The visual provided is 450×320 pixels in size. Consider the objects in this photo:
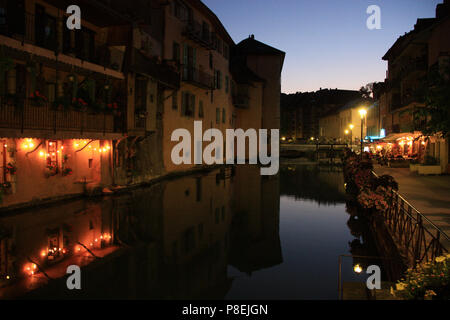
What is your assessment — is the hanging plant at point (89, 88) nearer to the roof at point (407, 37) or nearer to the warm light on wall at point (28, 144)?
the warm light on wall at point (28, 144)

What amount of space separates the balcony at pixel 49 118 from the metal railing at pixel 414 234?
11652 mm

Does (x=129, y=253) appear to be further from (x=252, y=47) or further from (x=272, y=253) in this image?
(x=252, y=47)

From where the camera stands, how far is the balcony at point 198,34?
28.4 meters

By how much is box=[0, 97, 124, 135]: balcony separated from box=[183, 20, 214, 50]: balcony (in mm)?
11995

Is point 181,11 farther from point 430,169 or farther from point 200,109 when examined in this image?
point 430,169

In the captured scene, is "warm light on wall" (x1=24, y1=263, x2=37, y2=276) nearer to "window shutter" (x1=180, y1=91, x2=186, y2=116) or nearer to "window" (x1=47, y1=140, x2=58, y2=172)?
"window" (x1=47, y1=140, x2=58, y2=172)

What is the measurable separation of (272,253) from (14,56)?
11.0 meters

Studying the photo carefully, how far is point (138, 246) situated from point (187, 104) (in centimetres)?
2063

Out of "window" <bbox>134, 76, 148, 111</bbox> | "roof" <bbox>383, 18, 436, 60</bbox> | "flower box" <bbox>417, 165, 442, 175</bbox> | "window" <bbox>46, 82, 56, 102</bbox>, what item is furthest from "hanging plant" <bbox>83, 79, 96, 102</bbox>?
"roof" <bbox>383, 18, 436, 60</bbox>

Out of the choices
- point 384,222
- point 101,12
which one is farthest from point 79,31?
point 384,222

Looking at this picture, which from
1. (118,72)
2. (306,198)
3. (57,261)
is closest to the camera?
(57,261)

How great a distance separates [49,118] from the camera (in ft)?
47.6

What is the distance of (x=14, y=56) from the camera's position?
13750mm

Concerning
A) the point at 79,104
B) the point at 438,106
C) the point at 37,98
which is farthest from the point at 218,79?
the point at 438,106
